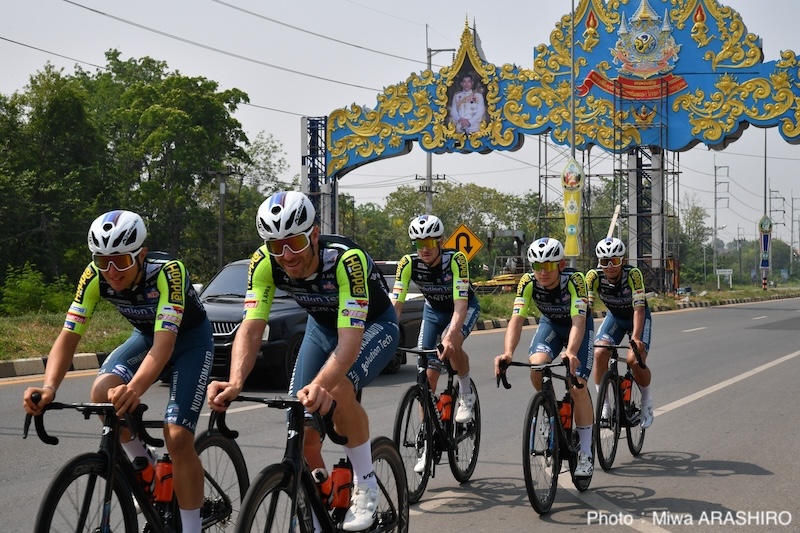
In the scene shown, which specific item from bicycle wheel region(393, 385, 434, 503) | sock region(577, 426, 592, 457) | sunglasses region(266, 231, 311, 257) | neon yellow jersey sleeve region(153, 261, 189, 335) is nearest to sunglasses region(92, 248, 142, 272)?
neon yellow jersey sleeve region(153, 261, 189, 335)

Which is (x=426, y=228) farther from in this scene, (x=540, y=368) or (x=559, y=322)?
(x=540, y=368)

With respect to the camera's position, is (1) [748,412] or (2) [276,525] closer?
(2) [276,525]

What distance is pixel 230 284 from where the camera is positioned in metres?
13.6

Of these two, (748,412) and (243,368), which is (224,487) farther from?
(748,412)

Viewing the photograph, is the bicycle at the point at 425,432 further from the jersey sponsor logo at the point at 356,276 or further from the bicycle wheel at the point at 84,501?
the bicycle wheel at the point at 84,501

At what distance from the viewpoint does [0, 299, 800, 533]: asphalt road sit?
6.53 metres

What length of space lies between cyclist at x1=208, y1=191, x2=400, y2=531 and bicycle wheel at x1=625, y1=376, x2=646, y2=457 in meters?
3.83

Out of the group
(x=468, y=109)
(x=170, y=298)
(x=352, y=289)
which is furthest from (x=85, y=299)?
(x=468, y=109)

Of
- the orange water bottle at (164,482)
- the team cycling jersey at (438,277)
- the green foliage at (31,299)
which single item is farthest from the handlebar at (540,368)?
the green foliage at (31,299)

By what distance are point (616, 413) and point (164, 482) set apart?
4646 mm

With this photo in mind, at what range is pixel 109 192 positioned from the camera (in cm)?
5259

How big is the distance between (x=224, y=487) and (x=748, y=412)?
781 centimetres

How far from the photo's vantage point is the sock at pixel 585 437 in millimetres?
7328

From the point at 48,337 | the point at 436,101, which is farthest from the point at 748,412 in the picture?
the point at 436,101
